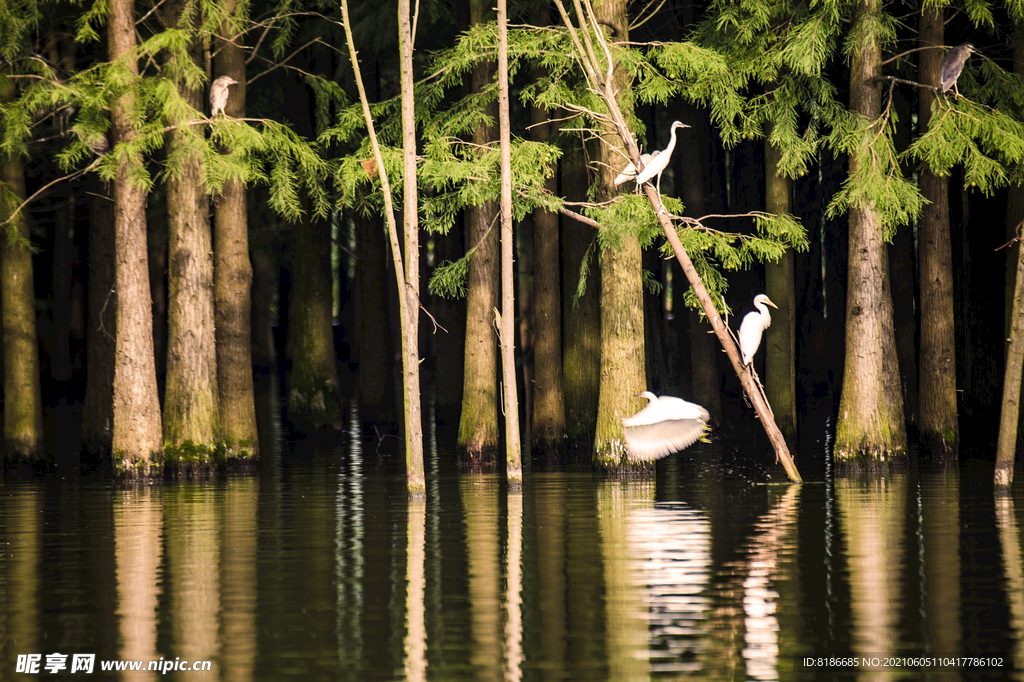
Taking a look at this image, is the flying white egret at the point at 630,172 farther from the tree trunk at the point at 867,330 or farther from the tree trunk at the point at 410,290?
the tree trunk at the point at 410,290

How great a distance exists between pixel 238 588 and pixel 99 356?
12.8 meters

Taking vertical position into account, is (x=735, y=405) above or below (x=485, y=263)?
below

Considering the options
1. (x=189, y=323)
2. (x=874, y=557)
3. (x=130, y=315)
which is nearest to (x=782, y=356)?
(x=189, y=323)

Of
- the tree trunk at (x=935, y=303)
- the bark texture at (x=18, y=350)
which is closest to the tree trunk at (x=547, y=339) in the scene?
the tree trunk at (x=935, y=303)

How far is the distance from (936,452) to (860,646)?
1207cm

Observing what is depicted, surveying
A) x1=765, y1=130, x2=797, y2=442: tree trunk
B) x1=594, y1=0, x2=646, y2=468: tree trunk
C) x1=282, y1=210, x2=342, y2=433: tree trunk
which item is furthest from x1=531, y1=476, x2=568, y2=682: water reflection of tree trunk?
x1=282, y1=210, x2=342, y2=433: tree trunk

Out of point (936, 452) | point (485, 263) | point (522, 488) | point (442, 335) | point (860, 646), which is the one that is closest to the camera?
point (860, 646)

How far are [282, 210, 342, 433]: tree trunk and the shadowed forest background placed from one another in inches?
105

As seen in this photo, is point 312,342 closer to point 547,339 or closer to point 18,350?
point 547,339

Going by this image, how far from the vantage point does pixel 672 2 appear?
24.2m

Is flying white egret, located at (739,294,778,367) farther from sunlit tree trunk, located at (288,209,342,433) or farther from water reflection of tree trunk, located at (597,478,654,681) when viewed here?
sunlit tree trunk, located at (288,209,342,433)

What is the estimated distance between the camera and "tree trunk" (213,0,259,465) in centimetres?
1847

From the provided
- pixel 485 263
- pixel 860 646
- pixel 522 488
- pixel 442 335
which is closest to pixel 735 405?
pixel 442 335

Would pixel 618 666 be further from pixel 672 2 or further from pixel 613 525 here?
pixel 672 2
